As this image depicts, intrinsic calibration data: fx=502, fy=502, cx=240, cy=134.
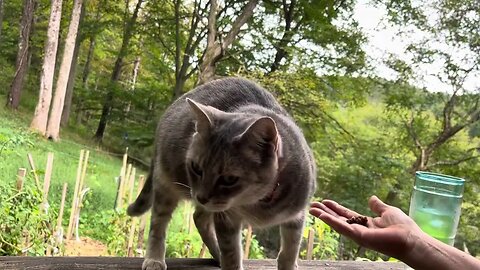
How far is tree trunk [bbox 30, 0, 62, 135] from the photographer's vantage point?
2734mm

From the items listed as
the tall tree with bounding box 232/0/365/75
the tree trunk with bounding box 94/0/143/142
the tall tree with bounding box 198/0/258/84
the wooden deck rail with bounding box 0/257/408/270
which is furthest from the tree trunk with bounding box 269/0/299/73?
the wooden deck rail with bounding box 0/257/408/270

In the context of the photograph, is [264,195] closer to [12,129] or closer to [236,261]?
[236,261]

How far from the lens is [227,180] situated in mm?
814

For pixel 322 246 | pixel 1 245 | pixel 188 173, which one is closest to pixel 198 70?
pixel 322 246

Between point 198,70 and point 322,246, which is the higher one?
point 198,70

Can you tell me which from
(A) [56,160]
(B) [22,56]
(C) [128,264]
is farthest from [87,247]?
(B) [22,56]

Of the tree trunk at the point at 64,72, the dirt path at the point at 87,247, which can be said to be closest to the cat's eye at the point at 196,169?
the dirt path at the point at 87,247

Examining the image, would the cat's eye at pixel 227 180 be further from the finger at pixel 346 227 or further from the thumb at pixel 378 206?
the thumb at pixel 378 206

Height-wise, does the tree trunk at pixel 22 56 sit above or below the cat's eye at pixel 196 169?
above

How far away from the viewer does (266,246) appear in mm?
2094

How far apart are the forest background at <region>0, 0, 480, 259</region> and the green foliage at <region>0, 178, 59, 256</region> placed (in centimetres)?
114

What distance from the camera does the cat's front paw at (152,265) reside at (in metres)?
0.99

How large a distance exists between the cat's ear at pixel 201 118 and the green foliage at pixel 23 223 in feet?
2.60

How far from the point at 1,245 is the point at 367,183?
6.76ft
